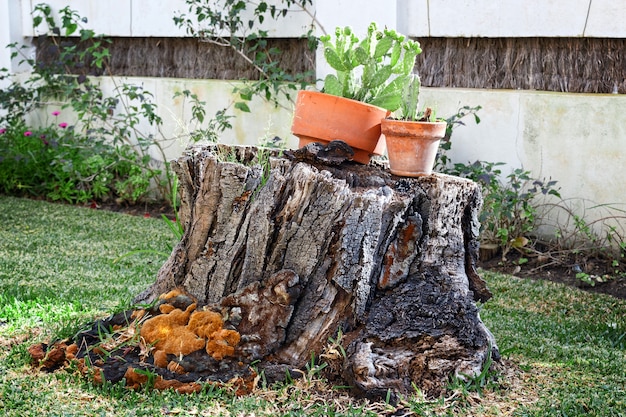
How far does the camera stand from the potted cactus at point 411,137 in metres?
3.46

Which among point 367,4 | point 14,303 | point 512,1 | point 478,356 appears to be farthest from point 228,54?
point 478,356

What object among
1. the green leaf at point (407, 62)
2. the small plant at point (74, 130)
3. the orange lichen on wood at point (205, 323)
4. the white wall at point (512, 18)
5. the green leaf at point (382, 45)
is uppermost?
the white wall at point (512, 18)

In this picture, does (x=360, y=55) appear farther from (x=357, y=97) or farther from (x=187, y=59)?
(x=187, y=59)

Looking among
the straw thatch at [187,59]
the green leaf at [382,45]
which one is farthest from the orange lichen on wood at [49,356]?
the straw thatch at [187,59]

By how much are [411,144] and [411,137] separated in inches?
1.2

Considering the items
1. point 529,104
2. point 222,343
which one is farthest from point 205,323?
point 529,104

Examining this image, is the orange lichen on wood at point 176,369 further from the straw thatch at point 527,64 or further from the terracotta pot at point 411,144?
the straw thatch at point 527,64

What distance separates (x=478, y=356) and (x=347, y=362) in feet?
1.72

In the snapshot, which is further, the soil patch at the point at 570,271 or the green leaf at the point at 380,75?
the soil patch at the point at 570,271

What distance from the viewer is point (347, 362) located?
3.02 m

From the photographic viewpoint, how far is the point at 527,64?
19.1ft

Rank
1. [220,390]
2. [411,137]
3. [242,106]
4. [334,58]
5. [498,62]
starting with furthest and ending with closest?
1. [242,106]
2. [498,62]
3. [334,58]
4. [411,137]
5. [220,390]

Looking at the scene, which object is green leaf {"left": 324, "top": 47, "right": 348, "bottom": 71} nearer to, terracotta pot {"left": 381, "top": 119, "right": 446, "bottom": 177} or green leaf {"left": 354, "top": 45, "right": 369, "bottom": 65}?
green leaf {"left": 354, "top": 45, "right": 369, "bottom": 65}

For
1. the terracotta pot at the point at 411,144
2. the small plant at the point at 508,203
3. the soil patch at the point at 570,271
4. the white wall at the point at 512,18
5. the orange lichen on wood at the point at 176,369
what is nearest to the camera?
the orange lichen on wood at the point at 176,369
